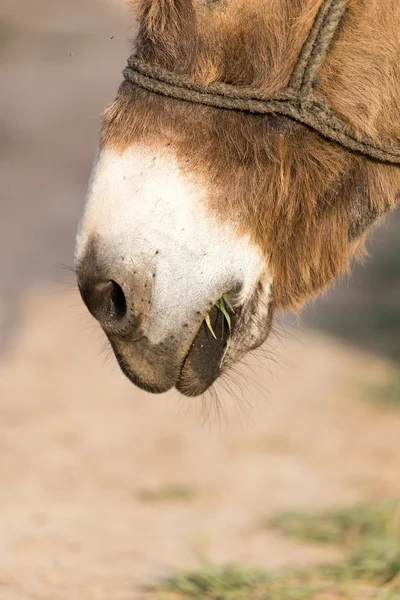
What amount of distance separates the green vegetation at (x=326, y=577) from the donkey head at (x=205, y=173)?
3.64ft

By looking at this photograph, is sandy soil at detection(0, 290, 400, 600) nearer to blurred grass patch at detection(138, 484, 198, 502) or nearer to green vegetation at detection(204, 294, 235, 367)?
blurred grass patch at detection(138, 484, 198, 502)

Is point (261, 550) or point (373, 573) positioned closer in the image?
point (373, 573)

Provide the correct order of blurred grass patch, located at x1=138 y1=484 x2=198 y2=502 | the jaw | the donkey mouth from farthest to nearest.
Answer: blurred grass patch, located at x1=138 y1=484 x2=198 y2=502 → the donkey mouth → the jaw

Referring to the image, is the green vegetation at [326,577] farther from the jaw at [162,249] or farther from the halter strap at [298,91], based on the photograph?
the halter strap at [298,91]

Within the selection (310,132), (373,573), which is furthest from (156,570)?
(310,132)

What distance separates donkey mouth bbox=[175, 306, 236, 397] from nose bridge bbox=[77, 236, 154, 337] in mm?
126

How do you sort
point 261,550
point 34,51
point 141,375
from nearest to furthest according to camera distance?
point 141,375
point 261,550
point 34,51

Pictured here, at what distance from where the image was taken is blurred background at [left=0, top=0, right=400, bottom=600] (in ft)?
9.34

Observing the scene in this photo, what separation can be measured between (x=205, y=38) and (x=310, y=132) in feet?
0.90

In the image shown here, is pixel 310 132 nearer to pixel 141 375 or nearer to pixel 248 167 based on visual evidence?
pixel 248 167

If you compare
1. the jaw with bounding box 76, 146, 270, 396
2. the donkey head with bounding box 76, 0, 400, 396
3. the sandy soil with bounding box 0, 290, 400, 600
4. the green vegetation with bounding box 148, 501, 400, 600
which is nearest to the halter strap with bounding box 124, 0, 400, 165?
the donkey head with bounding box 76, 0, 400, 396

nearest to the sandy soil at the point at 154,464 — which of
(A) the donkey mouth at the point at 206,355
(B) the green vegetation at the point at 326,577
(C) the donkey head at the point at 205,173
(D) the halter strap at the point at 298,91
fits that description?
(B) the green vegetation at the point at 326,577

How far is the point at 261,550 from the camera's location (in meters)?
2.90

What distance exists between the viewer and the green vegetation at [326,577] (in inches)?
99.1
